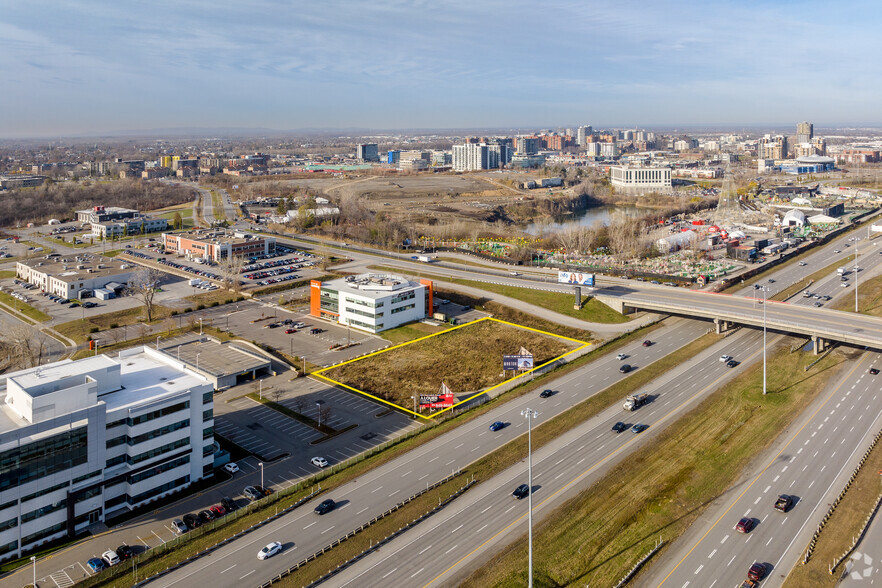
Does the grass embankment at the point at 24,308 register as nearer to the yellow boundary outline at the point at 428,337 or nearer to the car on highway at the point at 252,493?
the yellow boundary outline at the point at 428,337

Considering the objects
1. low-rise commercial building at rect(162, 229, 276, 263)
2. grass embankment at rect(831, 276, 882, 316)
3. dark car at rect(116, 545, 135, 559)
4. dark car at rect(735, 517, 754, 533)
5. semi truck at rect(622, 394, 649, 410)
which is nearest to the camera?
dark car at rect(116, 545, 135, 559)

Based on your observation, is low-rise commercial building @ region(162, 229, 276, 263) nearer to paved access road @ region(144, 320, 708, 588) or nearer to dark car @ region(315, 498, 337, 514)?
paved access road @ region(144, 320, 708, 588)

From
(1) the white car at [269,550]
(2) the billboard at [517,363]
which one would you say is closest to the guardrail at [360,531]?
(1) the white car at [269,550]

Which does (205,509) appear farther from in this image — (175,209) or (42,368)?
(175,209)

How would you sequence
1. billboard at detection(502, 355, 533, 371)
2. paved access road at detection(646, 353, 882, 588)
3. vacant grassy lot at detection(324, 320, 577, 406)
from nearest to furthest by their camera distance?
paved access road at detection(646, 353, 882, 588)
billboard at detection(502, 355, 533, 371)
vacant grassy lot at detection(324, 320, 577, 406)

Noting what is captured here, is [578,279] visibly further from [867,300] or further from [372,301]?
[867,300]

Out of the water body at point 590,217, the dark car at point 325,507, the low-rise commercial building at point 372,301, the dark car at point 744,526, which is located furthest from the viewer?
the water body at point 590,217

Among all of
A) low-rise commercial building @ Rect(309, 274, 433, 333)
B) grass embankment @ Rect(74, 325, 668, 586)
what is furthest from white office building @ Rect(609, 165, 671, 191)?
grass embankment @ Rect(74, 325, 668, 586)
